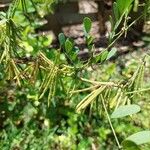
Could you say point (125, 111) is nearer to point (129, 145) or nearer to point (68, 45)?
point (129, 145)

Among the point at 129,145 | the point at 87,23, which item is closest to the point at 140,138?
the point at 129,145

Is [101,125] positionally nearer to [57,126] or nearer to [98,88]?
[57,126]

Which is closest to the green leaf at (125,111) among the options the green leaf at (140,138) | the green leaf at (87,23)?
the green leaf at (140,138)

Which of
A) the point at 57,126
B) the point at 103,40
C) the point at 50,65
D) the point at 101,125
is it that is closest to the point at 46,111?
the point at 57,126

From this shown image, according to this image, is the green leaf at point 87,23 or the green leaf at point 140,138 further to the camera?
the green leaf at point 87,23

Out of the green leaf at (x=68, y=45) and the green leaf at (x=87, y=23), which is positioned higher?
the green leaf at (x=87, y=23)

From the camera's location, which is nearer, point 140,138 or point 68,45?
point 140,138

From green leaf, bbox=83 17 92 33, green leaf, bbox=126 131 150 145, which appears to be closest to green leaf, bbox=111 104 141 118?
green leaf, bbox=126 131 150 145

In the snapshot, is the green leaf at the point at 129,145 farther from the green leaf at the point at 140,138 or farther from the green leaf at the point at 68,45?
the green leaf at the point at 68,45

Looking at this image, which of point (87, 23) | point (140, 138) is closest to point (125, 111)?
point (140, 138)
